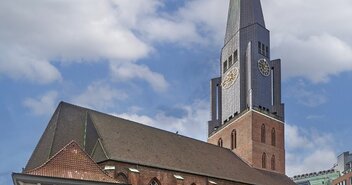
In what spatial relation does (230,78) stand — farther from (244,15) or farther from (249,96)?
(244,15)

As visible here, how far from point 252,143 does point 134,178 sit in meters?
21.5

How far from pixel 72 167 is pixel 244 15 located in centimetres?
3558

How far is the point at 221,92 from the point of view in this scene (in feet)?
229

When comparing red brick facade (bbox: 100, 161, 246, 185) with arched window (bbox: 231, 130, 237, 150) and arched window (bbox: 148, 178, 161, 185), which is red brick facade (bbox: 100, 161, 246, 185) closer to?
arched window (bbox: 148, 178, 161, 185)

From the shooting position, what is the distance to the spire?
68938 millimetres

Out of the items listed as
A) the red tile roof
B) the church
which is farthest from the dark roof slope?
the red tile roof

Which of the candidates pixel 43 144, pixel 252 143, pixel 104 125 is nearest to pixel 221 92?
pixel 252 143

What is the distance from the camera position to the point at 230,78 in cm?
6838

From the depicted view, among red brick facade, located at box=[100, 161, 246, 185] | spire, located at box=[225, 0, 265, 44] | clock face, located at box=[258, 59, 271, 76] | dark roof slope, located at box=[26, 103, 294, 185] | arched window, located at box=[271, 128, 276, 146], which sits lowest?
red brick facade, located at box=[100, 161, 246, 185]

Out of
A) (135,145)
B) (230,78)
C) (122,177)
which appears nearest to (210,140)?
(230,78)

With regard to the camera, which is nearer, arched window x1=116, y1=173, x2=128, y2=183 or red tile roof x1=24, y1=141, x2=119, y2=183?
red tile roof x1=24, y1=141, x2=119, y2=183

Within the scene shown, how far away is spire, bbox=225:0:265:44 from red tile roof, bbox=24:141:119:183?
107 feet

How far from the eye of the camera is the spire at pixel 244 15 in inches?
2714

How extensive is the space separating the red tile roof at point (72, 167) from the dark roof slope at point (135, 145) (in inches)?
135
